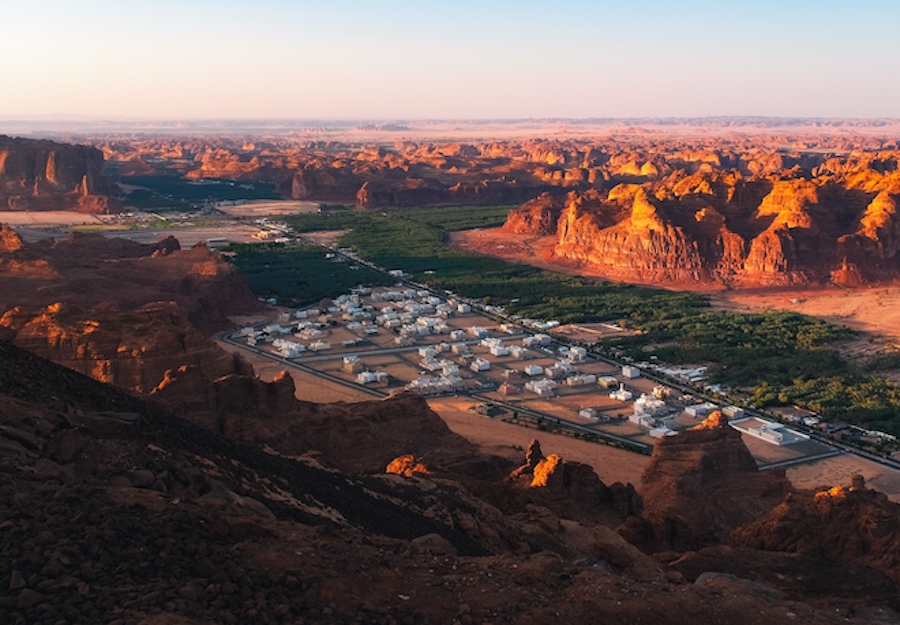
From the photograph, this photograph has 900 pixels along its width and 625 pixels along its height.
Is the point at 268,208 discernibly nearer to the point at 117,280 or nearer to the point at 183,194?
the point at 183,194

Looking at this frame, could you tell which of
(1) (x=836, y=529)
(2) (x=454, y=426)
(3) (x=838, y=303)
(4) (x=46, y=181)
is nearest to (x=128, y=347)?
(2) (x=454, y=426)

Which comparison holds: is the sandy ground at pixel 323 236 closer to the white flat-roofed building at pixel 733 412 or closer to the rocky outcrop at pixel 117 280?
the rocky outcrop at pixel 117 280

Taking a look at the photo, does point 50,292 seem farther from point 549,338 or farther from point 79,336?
point 549,338

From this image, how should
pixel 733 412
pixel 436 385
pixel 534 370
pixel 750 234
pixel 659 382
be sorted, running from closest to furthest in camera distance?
pixel 733 412 < pixel 436 385 < pixel 659 382 < pixel 534 370 < pixel 750 234

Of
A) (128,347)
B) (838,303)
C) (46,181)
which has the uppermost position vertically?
(46,181)

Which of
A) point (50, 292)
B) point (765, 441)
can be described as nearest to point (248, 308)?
point (50, 292)

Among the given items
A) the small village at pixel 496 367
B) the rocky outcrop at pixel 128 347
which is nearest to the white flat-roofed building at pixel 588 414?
the small village at pixel 496 367
